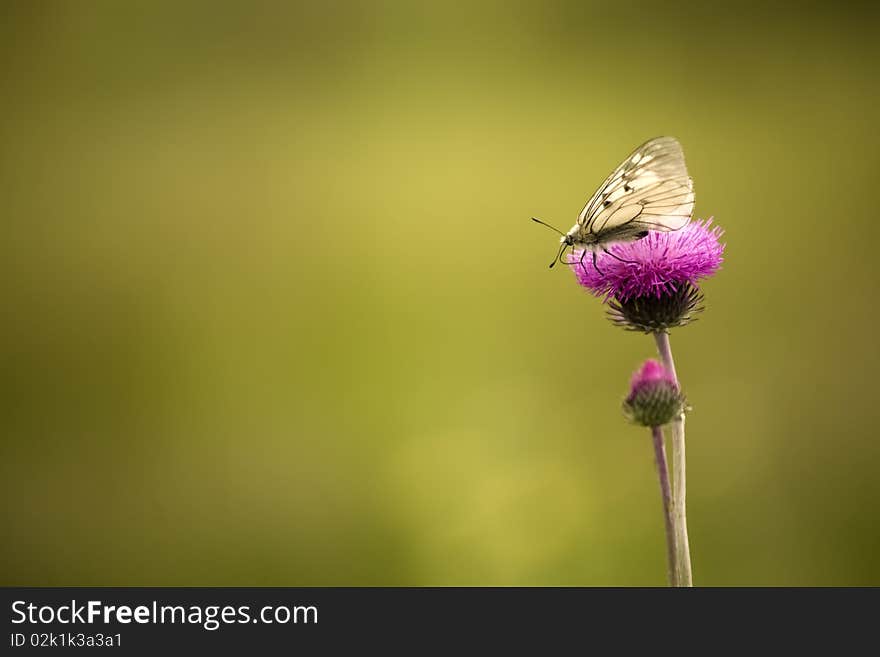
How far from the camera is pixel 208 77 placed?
216cm

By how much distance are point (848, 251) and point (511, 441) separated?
3.73 ft

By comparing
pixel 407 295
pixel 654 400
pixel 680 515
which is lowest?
pixel 680 515

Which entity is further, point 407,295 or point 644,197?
point 407,295

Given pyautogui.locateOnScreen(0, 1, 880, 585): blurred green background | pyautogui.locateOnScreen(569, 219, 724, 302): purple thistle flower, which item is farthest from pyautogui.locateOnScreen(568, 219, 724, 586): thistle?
pyautogui.locateOnScreen(0, 1, 880, 585): blurred green background

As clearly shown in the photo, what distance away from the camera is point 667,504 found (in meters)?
0.69

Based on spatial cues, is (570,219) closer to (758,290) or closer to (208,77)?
(758,290)

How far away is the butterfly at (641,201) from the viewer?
0.84 meters

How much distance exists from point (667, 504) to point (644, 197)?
1.22ft

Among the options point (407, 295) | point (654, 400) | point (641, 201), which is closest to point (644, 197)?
point (641, 201)

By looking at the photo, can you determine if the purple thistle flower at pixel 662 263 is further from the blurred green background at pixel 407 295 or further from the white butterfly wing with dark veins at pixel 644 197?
the blurred green background at pixel 407 295

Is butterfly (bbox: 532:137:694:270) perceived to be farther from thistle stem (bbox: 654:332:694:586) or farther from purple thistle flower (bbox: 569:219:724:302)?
thistle stem (bbox: 654:332:694:586)

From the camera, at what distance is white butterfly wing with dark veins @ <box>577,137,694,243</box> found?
0.85 meters

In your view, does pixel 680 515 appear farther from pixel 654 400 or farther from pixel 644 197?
pixel 644 197
